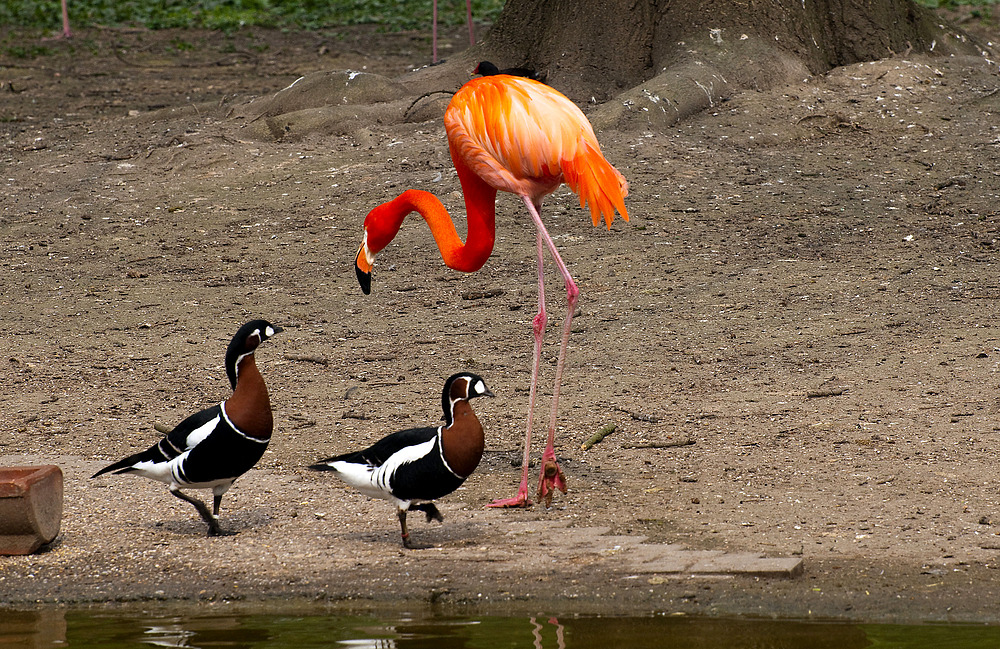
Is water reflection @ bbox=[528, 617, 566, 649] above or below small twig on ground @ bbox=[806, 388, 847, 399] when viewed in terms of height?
below

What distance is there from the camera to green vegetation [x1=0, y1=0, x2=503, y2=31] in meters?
19.1

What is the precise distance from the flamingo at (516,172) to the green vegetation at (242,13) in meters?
13.5

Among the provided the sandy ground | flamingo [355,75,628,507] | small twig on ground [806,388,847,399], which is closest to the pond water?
the sandy ground

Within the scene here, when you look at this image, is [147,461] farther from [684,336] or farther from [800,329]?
[800,329]

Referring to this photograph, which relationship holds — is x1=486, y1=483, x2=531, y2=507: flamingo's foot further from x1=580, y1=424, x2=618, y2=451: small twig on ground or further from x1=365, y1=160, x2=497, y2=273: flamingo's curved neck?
x1=365, y1=160, x2=497, y2=273: flamingo's curved neck

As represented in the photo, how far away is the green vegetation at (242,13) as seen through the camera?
1913 cm

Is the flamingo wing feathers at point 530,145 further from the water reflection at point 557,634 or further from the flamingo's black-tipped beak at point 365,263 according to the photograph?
the water reflection at point 557,634

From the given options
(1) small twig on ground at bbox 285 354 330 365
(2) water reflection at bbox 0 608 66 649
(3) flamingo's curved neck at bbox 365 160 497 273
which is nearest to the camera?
(2) water reflection at bbox 0 608 66 649

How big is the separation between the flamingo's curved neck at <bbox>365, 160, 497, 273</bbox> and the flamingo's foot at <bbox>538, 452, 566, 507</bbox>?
0.98 metres

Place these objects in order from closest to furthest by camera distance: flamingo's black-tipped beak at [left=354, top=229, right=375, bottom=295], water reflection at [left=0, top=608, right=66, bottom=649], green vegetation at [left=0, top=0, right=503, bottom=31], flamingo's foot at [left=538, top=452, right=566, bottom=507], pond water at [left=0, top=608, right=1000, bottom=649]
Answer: pond water at [left=0, top=608, right=1000, bottom=649]
water reflection at [left=0, top=608, right=66, bottom=649]
flamingo's foot at [left=538, top=452, right=566, bottom=507]
flamingo's black-tipped beak at [left=354, top=229, right=375, bottom=295]
green vegetation at [left=0, top=0, right=503, bottom=31]

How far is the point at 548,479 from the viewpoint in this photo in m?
5.24

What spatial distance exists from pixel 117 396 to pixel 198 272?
7.07 ft

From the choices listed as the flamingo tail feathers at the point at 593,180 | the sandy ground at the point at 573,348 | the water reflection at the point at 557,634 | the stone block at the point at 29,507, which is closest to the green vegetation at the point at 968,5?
the sandy ground at the point at 573,348

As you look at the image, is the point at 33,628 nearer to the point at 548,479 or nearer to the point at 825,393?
the point at 548,479
